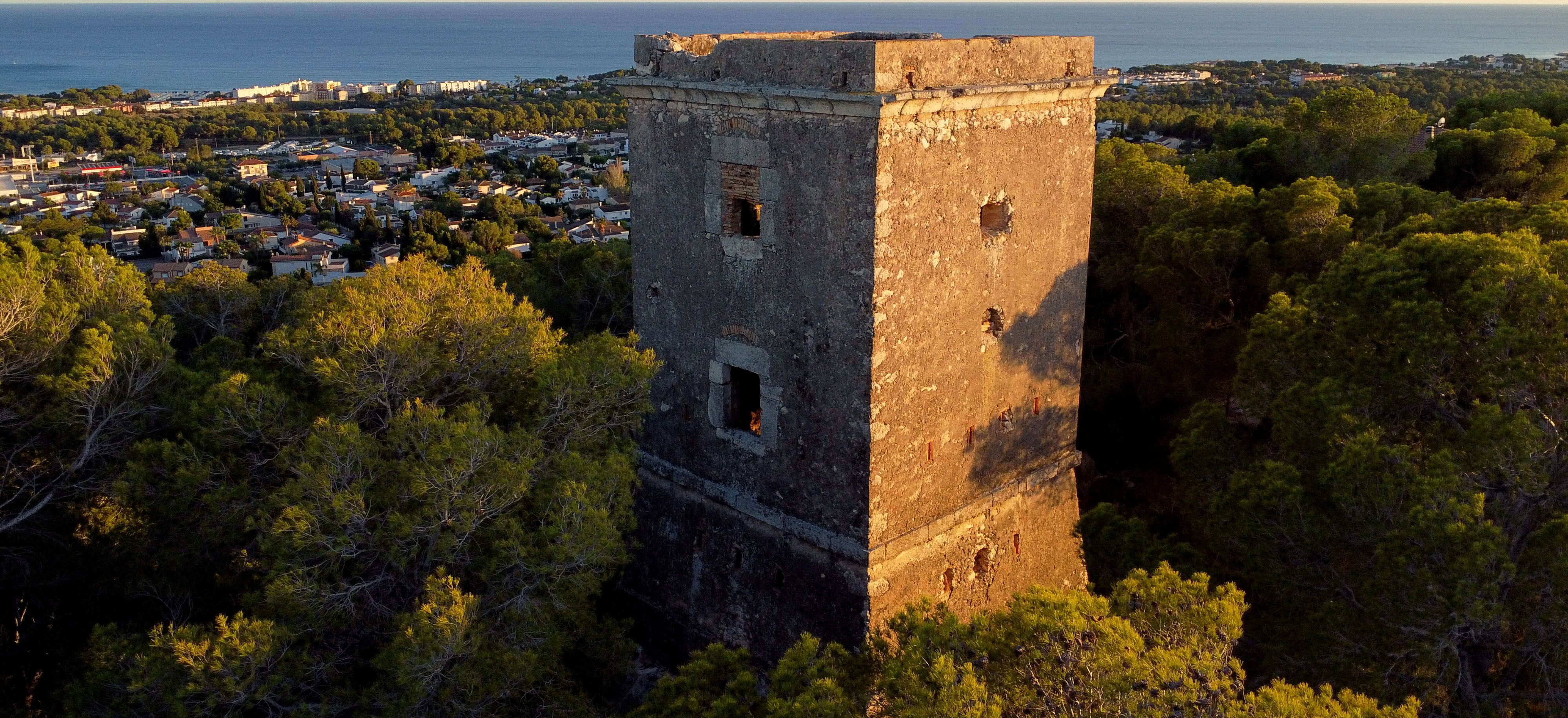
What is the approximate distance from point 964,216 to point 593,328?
685 centimetres

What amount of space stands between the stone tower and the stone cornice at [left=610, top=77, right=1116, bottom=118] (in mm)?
25

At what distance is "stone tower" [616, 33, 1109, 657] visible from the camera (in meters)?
8.18

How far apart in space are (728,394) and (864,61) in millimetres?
3053

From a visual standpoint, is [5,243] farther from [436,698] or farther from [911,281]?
[911,281]

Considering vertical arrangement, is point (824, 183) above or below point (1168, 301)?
above

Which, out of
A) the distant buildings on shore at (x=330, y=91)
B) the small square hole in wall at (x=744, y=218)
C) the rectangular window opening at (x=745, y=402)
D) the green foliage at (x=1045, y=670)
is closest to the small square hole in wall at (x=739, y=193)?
the small square hole in wall at (x=744, y=218)

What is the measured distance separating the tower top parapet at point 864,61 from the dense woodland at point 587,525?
2.30 m

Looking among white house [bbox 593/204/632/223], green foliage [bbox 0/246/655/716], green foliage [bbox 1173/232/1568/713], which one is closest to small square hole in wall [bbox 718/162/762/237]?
green foliage [bbox 0/246/655/716]

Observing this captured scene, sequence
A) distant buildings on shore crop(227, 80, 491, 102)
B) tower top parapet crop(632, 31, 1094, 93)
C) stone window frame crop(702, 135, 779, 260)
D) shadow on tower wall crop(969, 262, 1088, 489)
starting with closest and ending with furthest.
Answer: tower top parapet crop(632, 31, 1094, 93), stone window frame crop(702, 135, 779, 260), shadow on tower wall crop(969, 262, 1088, 489), distant buildings on shore crop(227, 80, 491, 102)

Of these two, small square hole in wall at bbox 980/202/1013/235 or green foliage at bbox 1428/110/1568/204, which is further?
green foliage at bbox 1428/110/1568/204

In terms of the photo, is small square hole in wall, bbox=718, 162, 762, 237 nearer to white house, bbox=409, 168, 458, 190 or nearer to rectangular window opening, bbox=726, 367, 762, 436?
rectangular window opening, bbox=726, 367, 762, 436

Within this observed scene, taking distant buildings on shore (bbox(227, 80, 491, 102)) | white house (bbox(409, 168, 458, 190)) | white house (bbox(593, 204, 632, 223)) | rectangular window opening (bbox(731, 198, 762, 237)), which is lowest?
white house (bbox(593, 204, 632, 223))

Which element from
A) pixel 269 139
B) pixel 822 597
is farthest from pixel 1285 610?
pixel 269 139

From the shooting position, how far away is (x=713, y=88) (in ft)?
28.5
